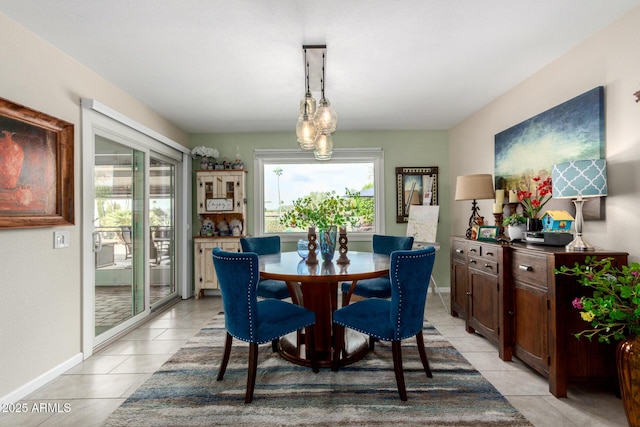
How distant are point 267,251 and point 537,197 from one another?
270 centimetres

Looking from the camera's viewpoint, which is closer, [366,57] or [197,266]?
[366,57]

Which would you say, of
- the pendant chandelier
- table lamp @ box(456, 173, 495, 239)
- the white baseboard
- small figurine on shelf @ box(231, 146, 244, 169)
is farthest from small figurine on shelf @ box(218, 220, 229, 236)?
table lamp @ box(456, 173, 495, 239)

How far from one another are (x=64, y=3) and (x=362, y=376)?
310 cm

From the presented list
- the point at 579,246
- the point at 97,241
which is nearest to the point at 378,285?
the point at 579,246

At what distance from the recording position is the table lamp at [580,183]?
6.40 feet

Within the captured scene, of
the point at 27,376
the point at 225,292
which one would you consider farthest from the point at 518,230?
the point at 27,376

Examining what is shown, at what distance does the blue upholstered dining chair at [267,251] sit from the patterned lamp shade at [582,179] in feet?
7.56

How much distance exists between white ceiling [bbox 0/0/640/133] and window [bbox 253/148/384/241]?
4.32 feet

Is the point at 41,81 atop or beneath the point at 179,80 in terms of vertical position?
beneath

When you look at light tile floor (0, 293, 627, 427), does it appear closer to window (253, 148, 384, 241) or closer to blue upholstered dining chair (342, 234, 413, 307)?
blue upholstered dining chair (342, 234, 413, 307)

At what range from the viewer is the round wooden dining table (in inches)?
81.5

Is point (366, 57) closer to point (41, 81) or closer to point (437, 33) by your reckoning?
point (437, 33)

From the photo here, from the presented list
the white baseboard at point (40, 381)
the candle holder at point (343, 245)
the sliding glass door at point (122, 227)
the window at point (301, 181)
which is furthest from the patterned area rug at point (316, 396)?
the window at point (301, 181)

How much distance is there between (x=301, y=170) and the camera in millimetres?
4832
